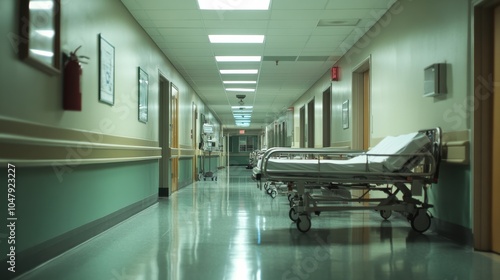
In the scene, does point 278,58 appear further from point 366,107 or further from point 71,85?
point 71,85

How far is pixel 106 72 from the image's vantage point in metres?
4.29

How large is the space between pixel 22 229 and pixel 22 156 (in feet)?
1.56

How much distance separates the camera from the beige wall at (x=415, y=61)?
355 cm

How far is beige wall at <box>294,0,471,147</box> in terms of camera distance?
3.55 meters

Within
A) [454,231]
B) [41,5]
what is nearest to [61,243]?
[41,5]

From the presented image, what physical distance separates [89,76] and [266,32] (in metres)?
3.13

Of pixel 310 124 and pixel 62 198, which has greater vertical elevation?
pixel 310 124

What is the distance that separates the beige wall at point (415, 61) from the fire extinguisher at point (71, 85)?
328 centimetres

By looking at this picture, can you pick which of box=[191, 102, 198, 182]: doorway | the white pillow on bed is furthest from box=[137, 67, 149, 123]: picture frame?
box=[191, 102, 198, 182]: doorway

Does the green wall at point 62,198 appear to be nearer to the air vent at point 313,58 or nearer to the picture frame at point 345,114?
the picture frame at point 345,114

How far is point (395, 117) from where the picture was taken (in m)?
5.08

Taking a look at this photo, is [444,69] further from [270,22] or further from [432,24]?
[270,22]

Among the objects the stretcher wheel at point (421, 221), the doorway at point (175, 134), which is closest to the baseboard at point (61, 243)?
the stretcher wheel at point (421, 221)

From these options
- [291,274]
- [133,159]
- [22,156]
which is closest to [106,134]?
[133,159]
